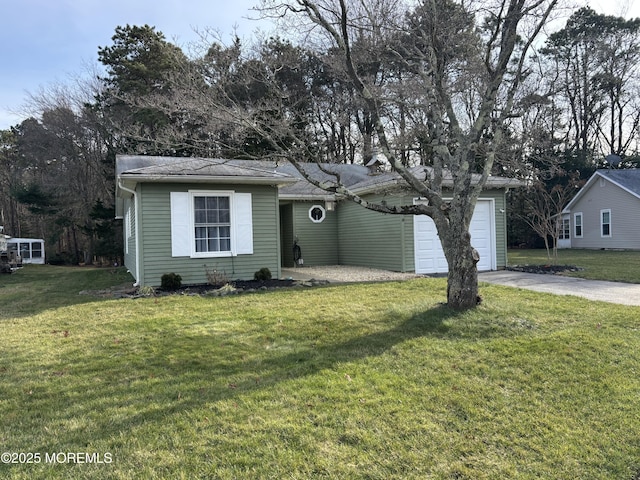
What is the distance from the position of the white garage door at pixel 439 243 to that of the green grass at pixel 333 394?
571 centimetres

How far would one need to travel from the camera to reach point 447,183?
1186 centimetres

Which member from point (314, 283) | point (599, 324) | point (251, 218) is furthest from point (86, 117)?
point (599, 324)

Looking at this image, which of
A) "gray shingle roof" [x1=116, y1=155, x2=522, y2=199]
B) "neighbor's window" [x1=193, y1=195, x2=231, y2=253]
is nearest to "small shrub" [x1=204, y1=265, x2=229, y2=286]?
"neighbor's window" [x1=193, y1=195, x2=231, y2=253]

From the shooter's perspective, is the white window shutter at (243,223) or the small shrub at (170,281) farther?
the white window shutter at (243,223)

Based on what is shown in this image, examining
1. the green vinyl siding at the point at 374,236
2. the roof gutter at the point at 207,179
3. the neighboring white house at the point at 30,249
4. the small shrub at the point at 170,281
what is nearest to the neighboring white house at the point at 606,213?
the green vinyl siding at the point at 374,236

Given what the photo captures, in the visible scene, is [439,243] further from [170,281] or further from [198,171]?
[170,281]

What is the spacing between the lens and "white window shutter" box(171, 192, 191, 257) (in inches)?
392

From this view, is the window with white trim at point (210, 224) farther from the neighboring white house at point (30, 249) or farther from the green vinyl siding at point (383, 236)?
the neighboring white house at point (30, 249)

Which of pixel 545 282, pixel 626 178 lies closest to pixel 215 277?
pixel 545 282

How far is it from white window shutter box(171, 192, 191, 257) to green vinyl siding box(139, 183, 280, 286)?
0.34 feet

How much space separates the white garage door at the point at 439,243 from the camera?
1220 centimetres

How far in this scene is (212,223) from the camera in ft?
34.1

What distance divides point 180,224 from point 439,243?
23.4 ft

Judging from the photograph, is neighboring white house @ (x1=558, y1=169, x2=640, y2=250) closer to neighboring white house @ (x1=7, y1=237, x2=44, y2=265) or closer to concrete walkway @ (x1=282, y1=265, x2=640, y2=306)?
concrete walkway @ (x1=282, y1=265, x2=640, y2=306)
